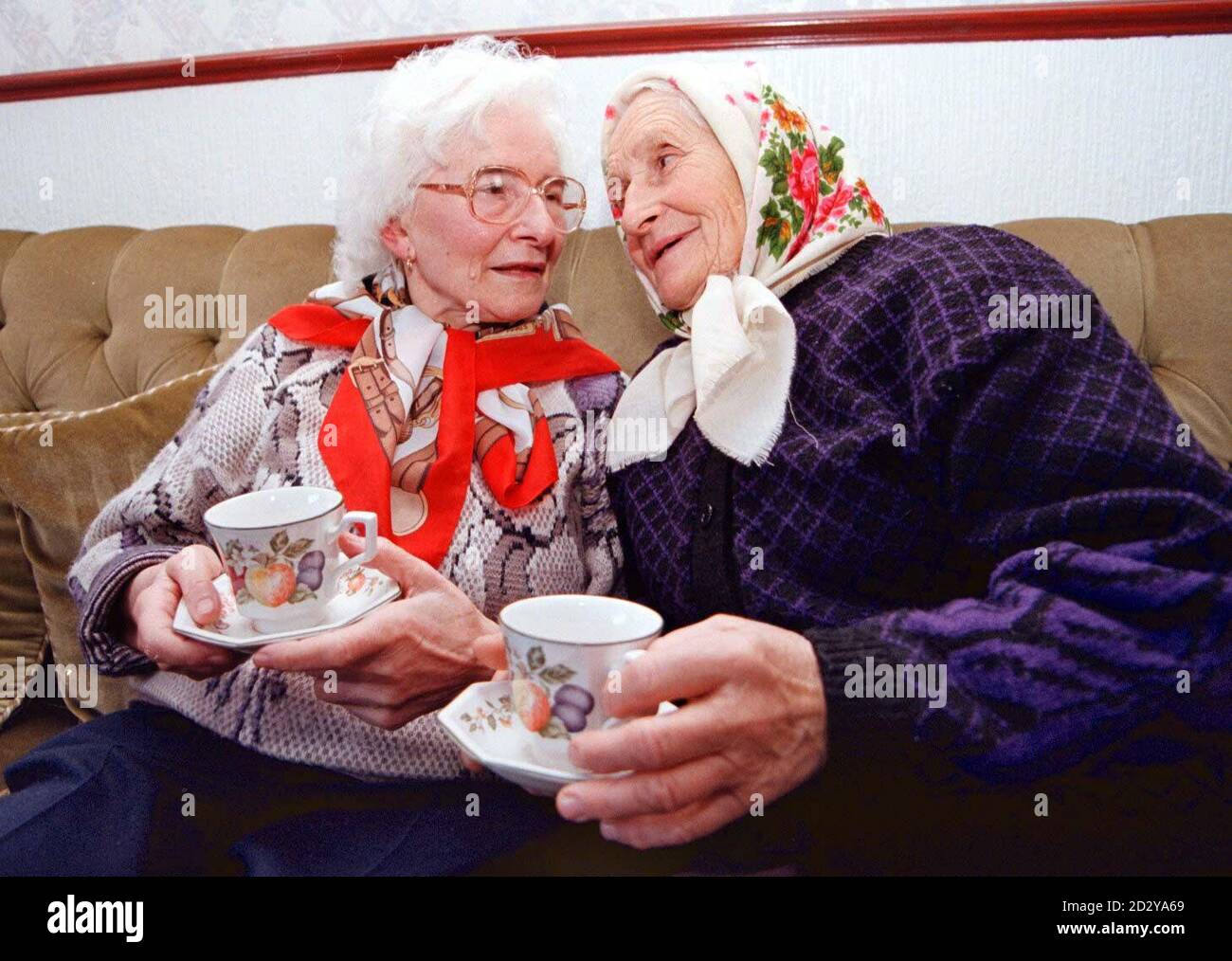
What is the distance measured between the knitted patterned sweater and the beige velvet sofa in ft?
0.43

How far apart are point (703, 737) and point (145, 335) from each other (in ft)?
3.45

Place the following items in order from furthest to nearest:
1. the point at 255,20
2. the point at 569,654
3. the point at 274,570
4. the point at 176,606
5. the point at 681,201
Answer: the point at 255,20
the point at 681,201
the point at 176,606
the point at 274,570
the point at 569,654

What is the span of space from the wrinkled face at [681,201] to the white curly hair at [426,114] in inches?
4.5

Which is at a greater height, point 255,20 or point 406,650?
point 255,20

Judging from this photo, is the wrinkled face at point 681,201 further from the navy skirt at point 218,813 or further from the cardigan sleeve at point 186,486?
the navy skirt at point 218,813

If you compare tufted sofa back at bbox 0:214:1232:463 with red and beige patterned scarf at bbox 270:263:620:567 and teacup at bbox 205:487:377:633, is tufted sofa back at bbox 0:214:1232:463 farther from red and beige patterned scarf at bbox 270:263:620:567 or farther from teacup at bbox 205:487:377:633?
teacup at bbox 205:487:377:633

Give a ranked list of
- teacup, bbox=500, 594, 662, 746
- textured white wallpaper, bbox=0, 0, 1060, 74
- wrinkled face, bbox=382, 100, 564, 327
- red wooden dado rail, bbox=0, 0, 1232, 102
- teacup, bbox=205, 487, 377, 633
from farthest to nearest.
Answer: textured white wallpaper, bbox=0, 0, 1060, 74 < red wooden dado rail, bbox=0, 0, 1232, 102 < wrinkled face, bbox=382, 100, 564, 327 < teacup, bbox=205, 487, 377, 633 < teacup, bbox=500, 594, 662, 746

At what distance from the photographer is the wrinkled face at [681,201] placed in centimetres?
91

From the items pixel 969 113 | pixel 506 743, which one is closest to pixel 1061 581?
pixel 506 743

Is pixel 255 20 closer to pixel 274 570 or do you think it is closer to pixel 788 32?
pixel 788 32

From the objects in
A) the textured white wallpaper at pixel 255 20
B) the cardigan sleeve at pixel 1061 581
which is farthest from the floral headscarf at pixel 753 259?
the textured white wallpaper at pixel 255 20

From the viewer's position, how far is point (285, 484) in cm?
93

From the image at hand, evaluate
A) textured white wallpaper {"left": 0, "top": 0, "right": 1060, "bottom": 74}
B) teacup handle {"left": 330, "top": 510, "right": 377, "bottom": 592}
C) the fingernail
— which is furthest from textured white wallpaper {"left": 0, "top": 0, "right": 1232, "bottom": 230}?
the fingernail

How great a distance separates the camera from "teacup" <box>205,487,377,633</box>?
685 mm
